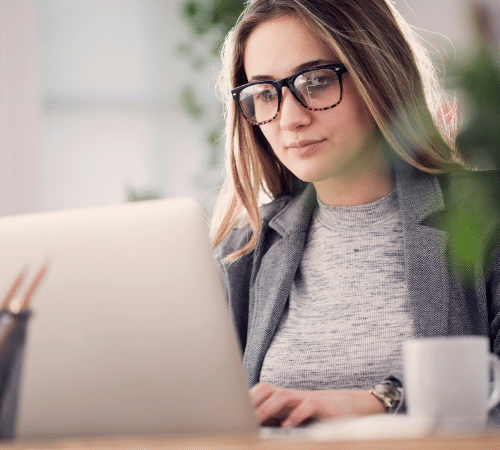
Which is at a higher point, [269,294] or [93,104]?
[93,104]

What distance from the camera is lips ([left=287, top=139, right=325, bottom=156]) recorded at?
1.18 m

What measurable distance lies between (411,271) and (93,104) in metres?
2.14

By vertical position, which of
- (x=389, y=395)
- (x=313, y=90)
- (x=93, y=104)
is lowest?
(x=389, y=395)

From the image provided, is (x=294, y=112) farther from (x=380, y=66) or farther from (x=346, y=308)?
(x=346, y=308)

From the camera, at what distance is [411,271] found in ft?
3.70

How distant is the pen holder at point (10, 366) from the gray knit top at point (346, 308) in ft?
2.25

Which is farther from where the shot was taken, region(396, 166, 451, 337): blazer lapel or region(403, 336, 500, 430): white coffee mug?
region(396, 166, 451, 337): blazer lapel

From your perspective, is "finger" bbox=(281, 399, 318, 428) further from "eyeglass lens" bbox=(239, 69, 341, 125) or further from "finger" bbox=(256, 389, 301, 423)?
"eyeglass lens" bbox=(239, 69, 341, 125)

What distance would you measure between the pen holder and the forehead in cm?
82

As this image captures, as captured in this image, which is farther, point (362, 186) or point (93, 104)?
point (93, 104)

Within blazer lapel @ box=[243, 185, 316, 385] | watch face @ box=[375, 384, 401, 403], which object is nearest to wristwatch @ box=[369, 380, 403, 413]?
watch face @ box=[375, 384, 401, 403]

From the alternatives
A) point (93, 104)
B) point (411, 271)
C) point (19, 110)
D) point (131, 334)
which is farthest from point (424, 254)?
point (19, 110)

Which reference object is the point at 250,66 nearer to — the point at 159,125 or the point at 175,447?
the point at 175,447

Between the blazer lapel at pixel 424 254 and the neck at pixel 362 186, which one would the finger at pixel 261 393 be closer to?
the blazer lapel at pixel 424 254
